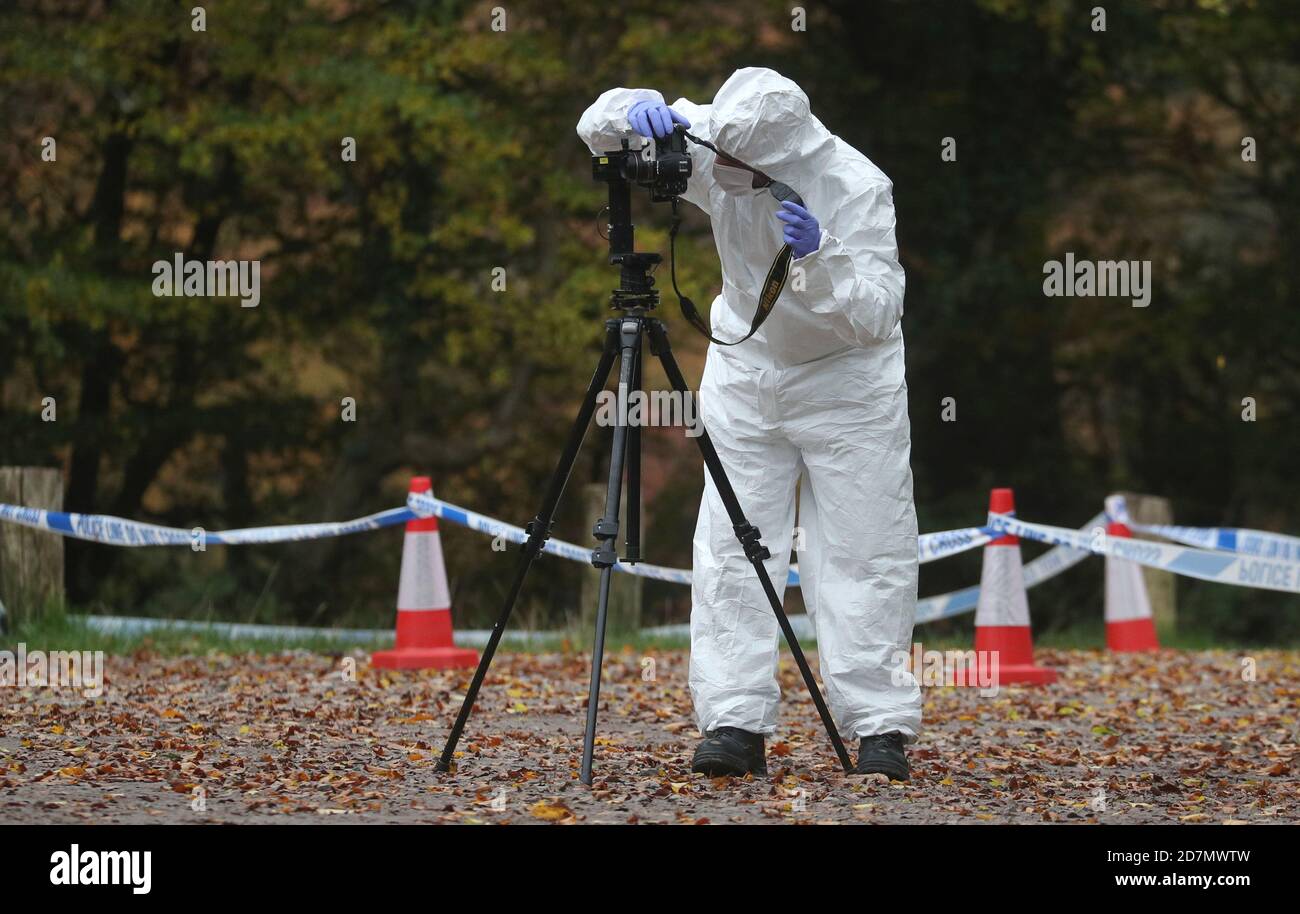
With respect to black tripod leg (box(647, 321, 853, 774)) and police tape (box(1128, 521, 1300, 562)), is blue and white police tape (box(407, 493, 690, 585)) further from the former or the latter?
black tripod leg (box(647, 321, 853, 774))

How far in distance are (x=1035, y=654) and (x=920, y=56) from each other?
28.4 ft

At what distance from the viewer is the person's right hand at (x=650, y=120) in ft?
16.5

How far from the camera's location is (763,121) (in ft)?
16.4

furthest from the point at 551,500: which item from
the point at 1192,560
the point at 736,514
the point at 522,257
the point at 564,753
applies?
the point at 522,257

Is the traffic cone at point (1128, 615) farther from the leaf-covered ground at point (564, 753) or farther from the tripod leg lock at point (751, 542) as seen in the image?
the tripod leg lock at point (751, 542)

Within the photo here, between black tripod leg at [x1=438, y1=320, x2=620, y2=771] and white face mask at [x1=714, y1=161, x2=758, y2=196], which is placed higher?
white face mask at [x1=714, y1=161, x2=758, y2=196]

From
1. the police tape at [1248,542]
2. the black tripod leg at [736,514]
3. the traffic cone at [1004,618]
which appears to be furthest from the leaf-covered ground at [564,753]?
the police tape at [1248,542]

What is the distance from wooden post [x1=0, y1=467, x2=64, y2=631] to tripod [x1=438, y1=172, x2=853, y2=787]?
445cm

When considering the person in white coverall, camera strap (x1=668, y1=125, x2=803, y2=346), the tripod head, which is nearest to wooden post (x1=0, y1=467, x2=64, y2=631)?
the person in white coverall

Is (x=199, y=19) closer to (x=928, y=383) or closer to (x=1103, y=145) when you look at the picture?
(x=928, y=383)

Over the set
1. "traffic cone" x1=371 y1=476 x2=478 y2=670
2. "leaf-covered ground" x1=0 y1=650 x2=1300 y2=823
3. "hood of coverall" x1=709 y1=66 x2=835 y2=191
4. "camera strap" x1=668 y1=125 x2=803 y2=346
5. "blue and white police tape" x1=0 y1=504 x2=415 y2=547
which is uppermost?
"hood of coverall" x1=709 y1=66 x2=835 y2=191

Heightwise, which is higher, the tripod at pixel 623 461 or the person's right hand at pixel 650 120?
the person's right hand at pixel 650 120

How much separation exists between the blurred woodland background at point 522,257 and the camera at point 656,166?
8.72 m

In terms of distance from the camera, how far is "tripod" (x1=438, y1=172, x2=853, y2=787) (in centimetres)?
504
